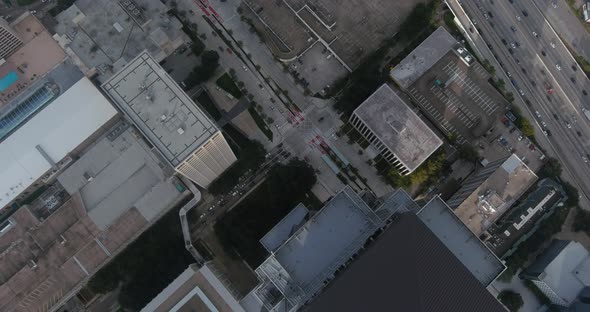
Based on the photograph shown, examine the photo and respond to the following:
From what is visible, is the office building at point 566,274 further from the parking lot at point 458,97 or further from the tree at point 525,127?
the parking lot at point 458,97

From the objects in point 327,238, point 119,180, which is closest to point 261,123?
point 327,238

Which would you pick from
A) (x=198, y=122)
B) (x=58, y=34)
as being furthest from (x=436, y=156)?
(x=58, y=34)

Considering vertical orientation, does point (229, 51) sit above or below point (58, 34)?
below

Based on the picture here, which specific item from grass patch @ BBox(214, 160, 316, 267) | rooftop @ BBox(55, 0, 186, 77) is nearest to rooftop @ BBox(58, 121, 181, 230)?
grass patch @ BBox(214, 160, 316, 267)

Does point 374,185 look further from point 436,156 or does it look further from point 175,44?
point 175,44

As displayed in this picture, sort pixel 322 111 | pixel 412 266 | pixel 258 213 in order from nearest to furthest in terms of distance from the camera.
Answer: pixel 412 266, pixel 258 213, pixel 322 111

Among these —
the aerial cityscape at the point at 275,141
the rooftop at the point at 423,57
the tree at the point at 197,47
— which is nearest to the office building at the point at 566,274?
the aerial cityscape at the point at 275,141

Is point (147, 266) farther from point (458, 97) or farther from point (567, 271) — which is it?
point (567, 271)
